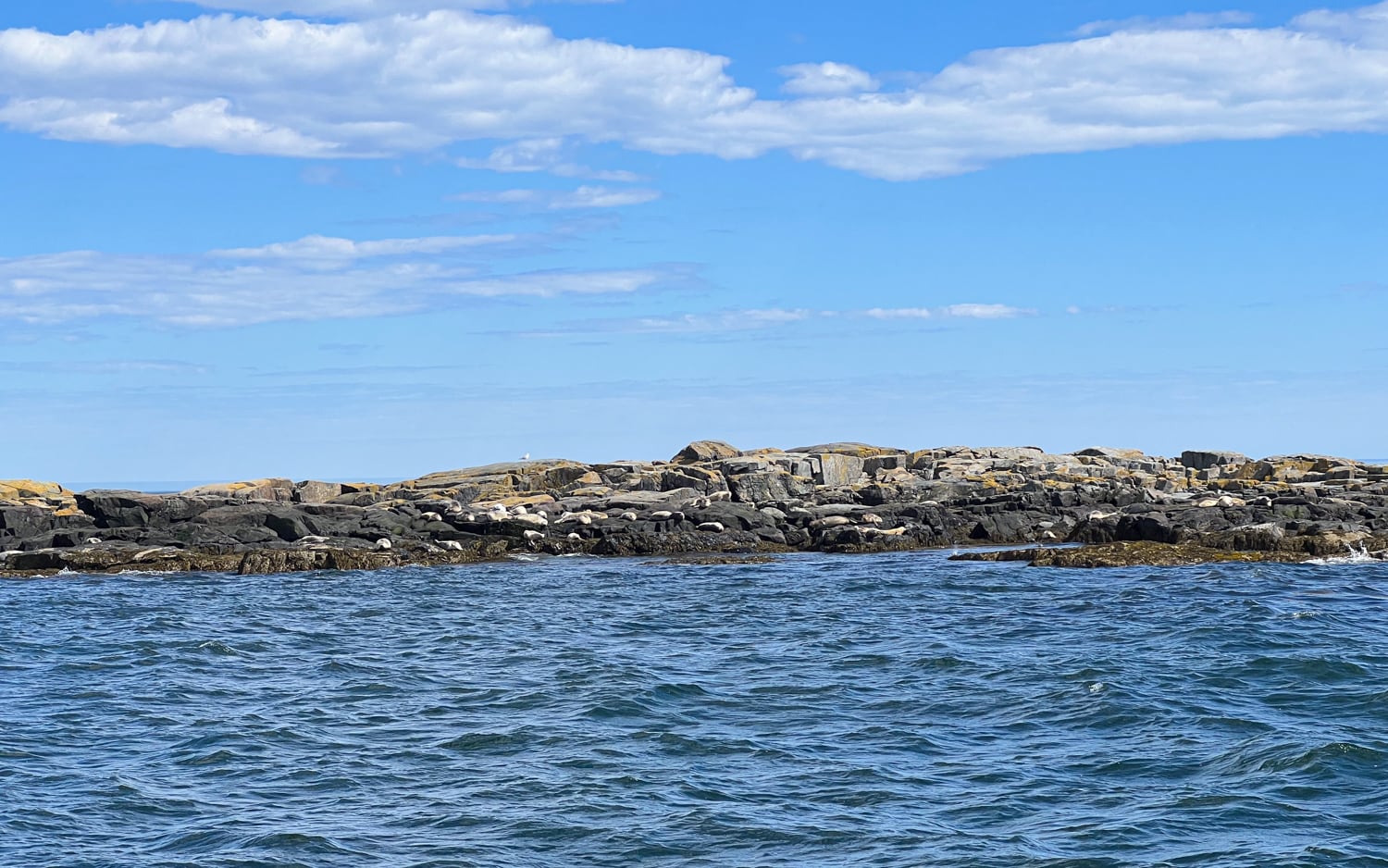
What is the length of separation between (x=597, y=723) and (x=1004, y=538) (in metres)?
28.0

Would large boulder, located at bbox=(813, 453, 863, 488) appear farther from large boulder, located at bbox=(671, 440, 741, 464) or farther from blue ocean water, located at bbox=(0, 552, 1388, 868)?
blue ocean water, located at bbox=(0, 552, 1388, 868)

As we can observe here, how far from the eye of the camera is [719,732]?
1583 cm

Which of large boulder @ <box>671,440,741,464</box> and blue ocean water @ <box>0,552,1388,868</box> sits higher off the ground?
large boulder @ <box>671,440,741,464</box>

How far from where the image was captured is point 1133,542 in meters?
36.0

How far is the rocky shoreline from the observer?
37.8 metres

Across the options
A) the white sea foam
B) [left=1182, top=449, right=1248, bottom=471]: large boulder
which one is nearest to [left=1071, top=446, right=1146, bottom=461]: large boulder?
[left=1182, top=449, right=1248, bottom=471]: large boulder

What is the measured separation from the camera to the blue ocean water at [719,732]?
1162 centimetres

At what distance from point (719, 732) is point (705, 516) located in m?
28.4

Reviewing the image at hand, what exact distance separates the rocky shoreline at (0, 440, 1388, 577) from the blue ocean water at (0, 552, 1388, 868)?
904cm

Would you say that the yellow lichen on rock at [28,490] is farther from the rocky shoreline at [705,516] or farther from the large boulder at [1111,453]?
the large boulder at [1111,453]

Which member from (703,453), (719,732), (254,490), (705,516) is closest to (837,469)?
(703,453)

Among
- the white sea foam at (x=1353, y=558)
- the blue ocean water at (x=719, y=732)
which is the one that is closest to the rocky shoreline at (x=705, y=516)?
the white sea foam at (x=1353, y=558)

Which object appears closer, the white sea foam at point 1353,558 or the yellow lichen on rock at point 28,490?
the white sea foam at point 1353,558

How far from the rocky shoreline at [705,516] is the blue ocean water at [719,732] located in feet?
29.6
